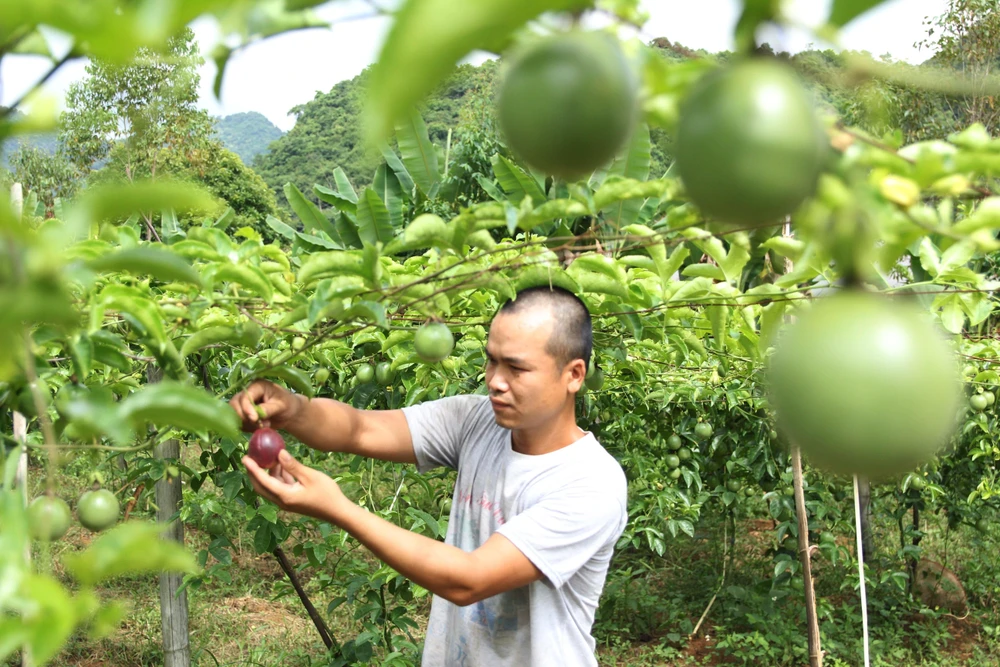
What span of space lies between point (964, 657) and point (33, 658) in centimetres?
482

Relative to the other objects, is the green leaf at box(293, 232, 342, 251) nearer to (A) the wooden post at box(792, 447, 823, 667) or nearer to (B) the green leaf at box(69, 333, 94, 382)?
(B) the green leaf at box(69, 333, 94, 382)

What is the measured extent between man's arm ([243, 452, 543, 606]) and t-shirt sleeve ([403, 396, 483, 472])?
48 cm

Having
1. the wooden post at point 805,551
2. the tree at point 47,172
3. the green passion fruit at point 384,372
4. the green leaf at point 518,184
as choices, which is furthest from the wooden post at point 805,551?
the tree at point 47,172

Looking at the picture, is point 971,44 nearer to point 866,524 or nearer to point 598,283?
point 866,524

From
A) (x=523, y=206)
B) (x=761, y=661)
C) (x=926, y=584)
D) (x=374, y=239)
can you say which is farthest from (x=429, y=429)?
(x=926, y=584)

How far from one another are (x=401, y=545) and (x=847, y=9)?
1129mm

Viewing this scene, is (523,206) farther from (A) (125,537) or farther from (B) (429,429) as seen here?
(B) (429,429)

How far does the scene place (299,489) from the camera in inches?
52.7

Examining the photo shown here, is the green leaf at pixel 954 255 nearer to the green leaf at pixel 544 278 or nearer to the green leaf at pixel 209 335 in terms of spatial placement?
the green leaf at pixel 544 278

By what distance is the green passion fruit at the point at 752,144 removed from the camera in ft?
1.57

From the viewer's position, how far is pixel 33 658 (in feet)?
1.88

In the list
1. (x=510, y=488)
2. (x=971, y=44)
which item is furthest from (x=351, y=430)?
(x=971, y=44)

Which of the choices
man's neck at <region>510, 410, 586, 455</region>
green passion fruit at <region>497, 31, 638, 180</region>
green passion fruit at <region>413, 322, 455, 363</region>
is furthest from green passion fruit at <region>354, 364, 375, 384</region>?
green passion fruit at <region>497, 31, 638, 180</region>

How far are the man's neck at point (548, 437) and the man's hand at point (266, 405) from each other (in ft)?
1.66
